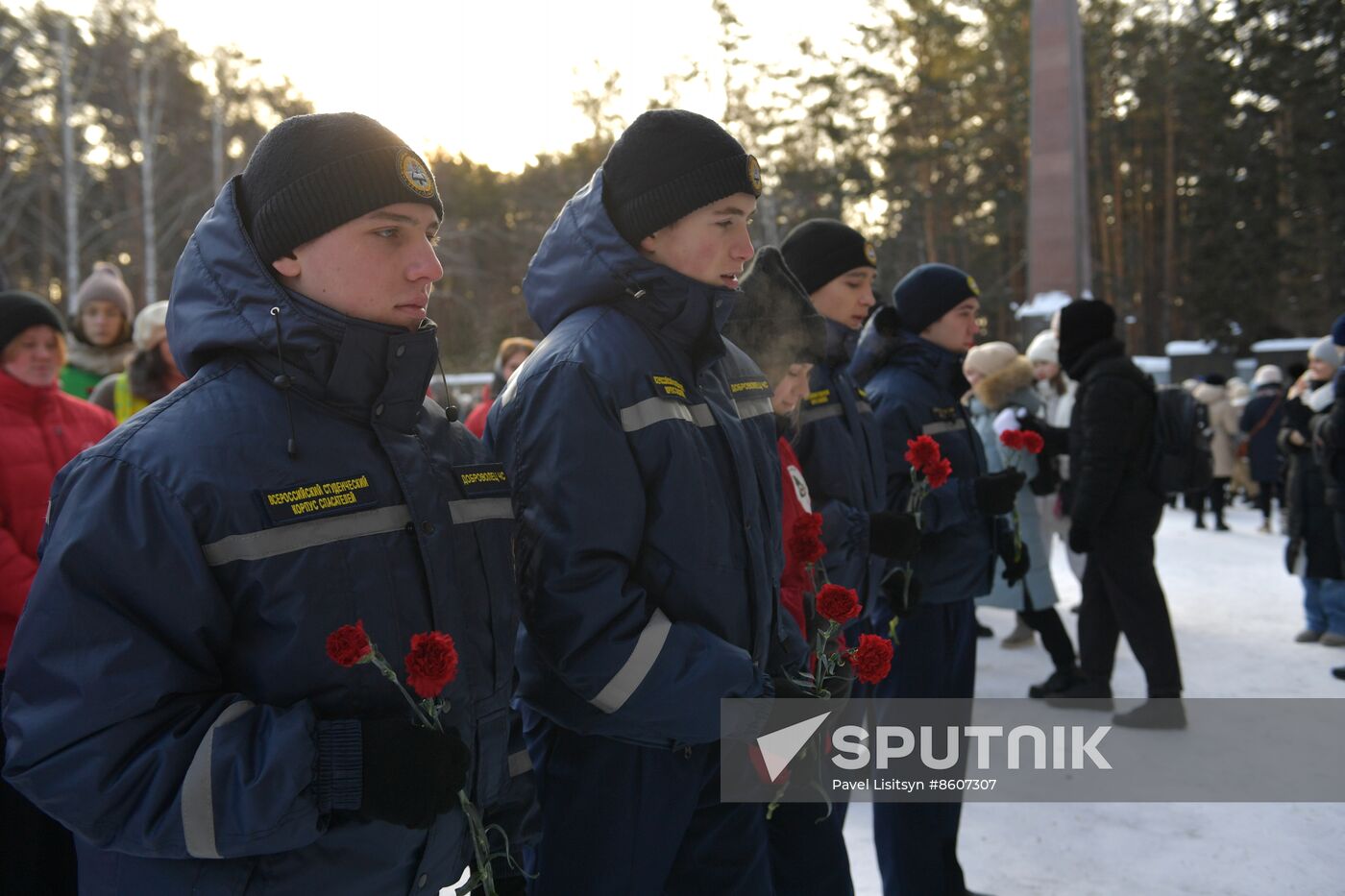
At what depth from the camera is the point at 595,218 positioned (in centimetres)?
225

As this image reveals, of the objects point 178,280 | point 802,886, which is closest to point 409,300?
point 178,280

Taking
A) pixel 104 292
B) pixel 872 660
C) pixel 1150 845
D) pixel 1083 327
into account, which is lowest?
pixel 1150 845

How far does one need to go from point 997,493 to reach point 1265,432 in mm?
10903

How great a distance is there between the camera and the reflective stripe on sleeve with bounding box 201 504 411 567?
4.68ft

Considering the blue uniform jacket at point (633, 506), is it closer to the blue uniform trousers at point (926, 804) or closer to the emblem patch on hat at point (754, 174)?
the emblem patch on hat at point (754, 174)

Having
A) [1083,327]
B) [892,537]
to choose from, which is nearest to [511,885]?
[892,537]

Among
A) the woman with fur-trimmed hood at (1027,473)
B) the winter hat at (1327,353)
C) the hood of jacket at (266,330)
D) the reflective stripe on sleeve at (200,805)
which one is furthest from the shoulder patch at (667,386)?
the winter hat at (1327,353)

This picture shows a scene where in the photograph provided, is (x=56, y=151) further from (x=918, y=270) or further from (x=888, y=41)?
(x=918, y=270)

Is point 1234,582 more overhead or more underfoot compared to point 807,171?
more underfoot

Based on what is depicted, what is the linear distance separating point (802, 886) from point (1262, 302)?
30.7 meters

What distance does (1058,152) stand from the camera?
47.5 ft

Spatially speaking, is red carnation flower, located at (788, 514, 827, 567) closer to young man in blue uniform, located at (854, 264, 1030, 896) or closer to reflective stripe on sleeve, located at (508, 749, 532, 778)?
reflective stripe on sleeve, located at (508, 749, 532, 778)

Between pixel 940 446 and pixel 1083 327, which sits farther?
pixel 1083 327

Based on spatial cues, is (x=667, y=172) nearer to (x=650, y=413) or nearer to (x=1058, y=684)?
(x=650, y=413)
